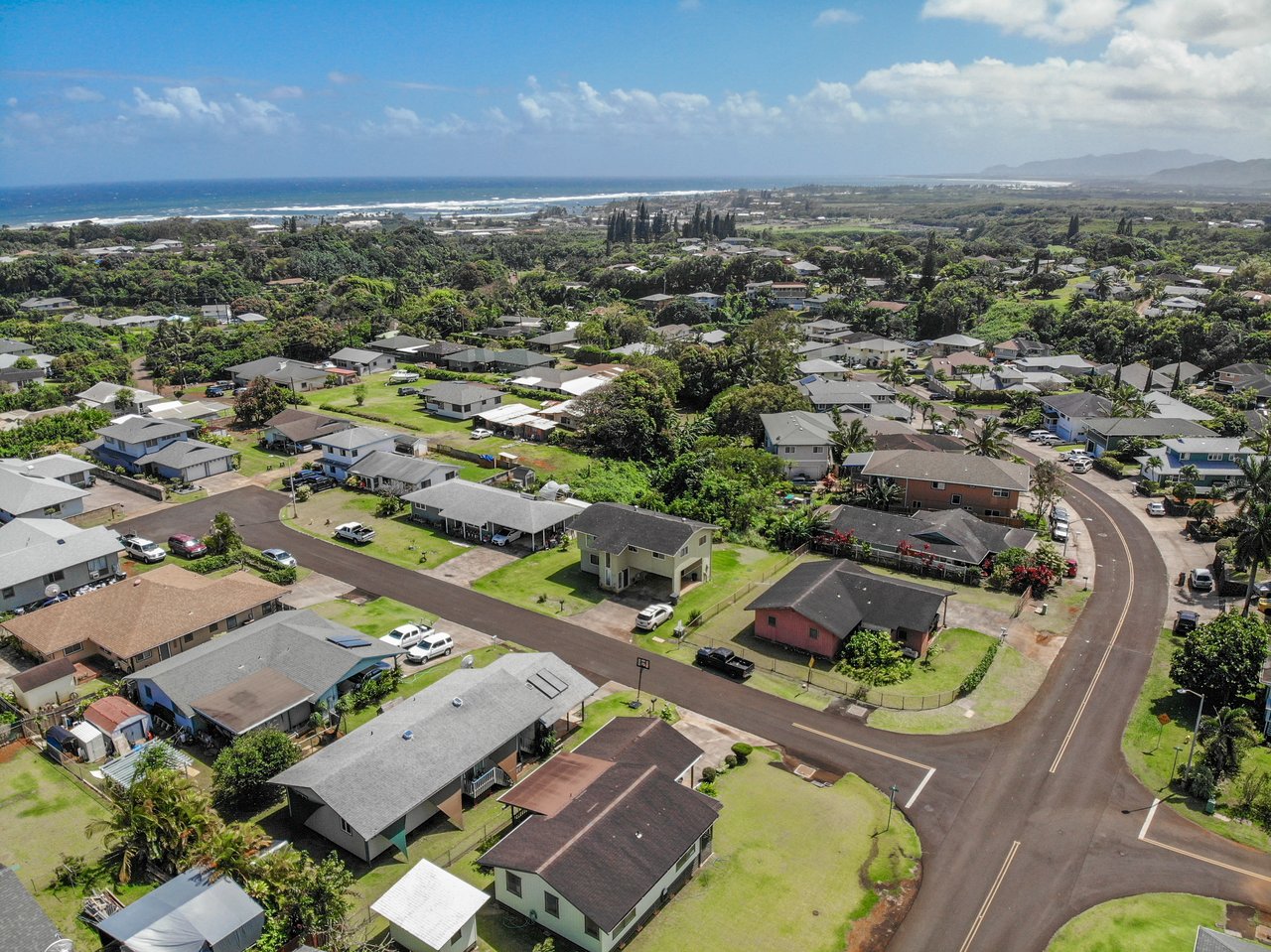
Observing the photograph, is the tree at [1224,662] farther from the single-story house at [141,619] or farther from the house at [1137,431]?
the single-story house at [141,619]

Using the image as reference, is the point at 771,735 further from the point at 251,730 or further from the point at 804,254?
the point at 804,254

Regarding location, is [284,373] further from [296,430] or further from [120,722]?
[120,722]

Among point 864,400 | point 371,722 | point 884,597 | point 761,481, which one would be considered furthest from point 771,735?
point 864,400

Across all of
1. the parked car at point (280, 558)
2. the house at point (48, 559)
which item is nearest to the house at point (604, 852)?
the parked car at point (280, 558)

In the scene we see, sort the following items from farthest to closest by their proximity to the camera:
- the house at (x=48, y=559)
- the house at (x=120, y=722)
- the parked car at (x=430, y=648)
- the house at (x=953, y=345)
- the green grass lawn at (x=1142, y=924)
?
the house at (x=953, y=345)
the house at (x=48, y=559)
the parked car at (x=430, y=648)
the house at (x=120, y=722)
the green grass lawn at (x=1142, y=924)

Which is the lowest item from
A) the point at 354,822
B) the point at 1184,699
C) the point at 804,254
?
the point at 1184,699

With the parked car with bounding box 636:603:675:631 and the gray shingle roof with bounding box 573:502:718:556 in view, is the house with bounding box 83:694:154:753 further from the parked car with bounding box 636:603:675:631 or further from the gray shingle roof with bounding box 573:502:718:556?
the gray shingle roof with bounding box 573:502:718:556

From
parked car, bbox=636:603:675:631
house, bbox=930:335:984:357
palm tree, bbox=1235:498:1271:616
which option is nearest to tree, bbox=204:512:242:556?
parked car, bbox=636:603:675:631
